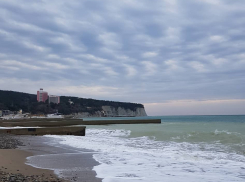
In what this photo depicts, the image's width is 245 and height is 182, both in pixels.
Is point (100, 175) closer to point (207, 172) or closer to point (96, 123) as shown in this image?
point (207, 172)

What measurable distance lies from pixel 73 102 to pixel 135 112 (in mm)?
42152

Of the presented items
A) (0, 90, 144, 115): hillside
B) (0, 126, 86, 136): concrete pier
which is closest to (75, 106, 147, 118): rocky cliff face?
(0, 90, 144, 115): hillside

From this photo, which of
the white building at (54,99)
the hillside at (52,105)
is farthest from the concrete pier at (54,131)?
the white building at (54,99)

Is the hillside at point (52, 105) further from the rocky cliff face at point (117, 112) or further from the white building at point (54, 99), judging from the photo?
the white building at point (54, 99)

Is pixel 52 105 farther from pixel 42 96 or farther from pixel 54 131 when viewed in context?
pixel 54 131

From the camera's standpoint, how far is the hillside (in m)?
144

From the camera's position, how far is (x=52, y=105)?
6112 inches

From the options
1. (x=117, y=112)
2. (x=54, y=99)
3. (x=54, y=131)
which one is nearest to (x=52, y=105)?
(x=54, y=99)

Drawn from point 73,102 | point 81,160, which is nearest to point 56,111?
point 73,102

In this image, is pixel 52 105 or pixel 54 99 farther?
pixel 54 99

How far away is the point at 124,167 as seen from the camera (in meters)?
6.78

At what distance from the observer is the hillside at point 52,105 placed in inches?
5684

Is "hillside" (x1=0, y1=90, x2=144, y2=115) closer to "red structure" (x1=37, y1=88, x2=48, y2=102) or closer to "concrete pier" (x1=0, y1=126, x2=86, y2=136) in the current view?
"red structure" (x1=37, y1=88, x2=48, y2=102)

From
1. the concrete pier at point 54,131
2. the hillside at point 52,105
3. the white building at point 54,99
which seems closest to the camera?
the concrete pier at point 54,131
